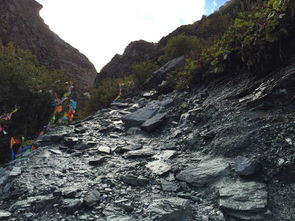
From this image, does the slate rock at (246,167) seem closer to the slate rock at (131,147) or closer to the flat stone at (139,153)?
the flat stone at (139,153)

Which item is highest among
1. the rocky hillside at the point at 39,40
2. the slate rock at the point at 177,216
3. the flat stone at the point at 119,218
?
the rocky hillside at the point at 39,40

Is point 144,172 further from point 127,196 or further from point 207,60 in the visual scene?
point 207,60

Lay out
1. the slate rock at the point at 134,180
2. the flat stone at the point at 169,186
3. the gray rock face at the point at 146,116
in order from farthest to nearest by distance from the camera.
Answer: the gray rock face at the point at 146,116
the slate rock at the point at 134,180
the flat stone at the point at 169,186

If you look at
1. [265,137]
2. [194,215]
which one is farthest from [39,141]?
[265,137]

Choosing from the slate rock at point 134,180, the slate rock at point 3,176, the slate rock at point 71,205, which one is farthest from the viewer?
the slate rock at point 3,176

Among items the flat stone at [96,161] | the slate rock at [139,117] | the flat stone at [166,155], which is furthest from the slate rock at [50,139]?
the flat stone at [166,155]

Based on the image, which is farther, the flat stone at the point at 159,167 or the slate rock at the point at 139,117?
the slate rock at the point at 139,117

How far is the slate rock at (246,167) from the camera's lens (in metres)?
3.20

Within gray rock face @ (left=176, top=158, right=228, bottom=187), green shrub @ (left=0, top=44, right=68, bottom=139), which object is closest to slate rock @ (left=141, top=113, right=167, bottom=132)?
gray rock face @ (left=176, top=158, right=228, bottom=187)

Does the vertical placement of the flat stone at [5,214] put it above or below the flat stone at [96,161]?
below

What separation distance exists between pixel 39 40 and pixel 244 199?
1857 inches

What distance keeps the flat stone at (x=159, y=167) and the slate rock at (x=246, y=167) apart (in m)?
1.24

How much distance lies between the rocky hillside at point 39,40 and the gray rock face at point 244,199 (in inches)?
1366

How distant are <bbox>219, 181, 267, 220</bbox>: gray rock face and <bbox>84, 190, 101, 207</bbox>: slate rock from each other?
173cm
